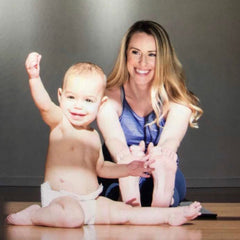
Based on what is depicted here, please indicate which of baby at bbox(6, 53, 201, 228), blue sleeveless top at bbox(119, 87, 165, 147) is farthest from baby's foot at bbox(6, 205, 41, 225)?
blue sleeveless top at bbox(119, 87, 165, 147)

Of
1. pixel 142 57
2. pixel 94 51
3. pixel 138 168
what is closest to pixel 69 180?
pixel 138 168

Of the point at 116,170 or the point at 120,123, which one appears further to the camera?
the point at 120,123

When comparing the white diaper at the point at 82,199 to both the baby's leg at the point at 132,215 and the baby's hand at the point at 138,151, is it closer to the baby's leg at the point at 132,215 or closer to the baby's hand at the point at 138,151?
the baby's leg at the point at 132,215

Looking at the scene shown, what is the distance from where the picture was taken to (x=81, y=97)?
3027mm

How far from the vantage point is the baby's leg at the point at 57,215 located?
287 centimetres

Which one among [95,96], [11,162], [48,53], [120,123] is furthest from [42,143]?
[95,96]

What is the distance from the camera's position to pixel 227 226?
314 cm

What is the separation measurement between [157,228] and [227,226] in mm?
387

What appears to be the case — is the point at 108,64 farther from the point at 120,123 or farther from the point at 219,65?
the point at 120,123

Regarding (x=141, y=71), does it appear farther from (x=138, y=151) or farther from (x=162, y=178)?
(x=162, y=178)

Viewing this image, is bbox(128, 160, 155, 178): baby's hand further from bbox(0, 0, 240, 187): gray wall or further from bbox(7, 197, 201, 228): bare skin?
bbox(0, 0, 240, 187): gray wall

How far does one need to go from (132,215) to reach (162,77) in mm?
749

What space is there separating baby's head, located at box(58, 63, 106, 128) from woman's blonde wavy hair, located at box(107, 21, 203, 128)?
449 mm

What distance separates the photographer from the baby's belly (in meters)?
2.96
